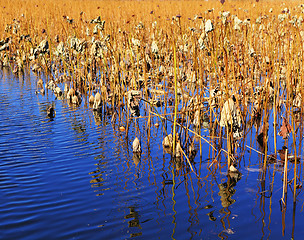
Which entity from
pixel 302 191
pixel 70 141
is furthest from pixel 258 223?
pixel 70 141

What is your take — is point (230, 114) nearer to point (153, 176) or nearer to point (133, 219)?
point (153, 176)

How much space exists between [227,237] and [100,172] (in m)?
1.30

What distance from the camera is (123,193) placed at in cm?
283

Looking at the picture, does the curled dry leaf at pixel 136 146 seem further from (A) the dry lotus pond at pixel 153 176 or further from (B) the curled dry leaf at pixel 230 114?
(B) the curled dry leaf at pixel 230 114

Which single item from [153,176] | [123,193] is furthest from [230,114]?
[123,193]

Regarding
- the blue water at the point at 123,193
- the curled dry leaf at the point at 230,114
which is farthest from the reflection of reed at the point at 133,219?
the curled dry leaf at the point at 230,114

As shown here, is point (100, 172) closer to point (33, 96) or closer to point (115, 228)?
point (115, 228)

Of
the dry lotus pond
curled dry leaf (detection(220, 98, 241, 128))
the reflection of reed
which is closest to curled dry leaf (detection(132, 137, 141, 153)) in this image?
the dry lotus pond

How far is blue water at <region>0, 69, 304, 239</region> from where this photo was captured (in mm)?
2334

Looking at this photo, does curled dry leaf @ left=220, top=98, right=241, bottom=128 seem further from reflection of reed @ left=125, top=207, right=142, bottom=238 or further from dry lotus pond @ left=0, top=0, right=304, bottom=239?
reflection of reed @ left=125, top=207, right=142, bottom=238

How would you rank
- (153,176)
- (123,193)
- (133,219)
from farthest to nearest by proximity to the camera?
(153,176)
(123,193)
(133,219)

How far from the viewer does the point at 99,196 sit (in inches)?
110

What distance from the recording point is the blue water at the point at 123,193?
2.33m

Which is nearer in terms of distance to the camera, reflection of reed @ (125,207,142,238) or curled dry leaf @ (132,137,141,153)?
reflection of reed @ (125,207,142,238)
